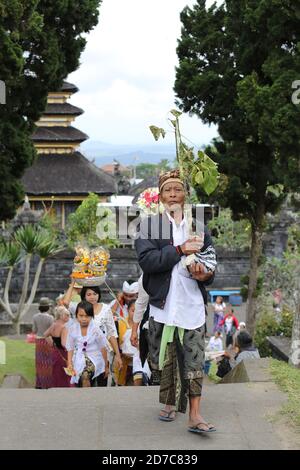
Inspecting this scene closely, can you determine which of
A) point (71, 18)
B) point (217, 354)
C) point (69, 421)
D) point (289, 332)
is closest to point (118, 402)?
point (69, 421)

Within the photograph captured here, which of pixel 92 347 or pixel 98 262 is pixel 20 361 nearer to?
pixel 98 262

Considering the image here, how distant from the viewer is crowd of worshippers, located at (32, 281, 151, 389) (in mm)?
7430

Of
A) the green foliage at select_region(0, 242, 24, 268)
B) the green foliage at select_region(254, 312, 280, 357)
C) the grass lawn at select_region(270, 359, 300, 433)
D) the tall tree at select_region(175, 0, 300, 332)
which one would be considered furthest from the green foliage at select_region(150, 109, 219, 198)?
the green foliage at select_region(0, 242, 24, 268)

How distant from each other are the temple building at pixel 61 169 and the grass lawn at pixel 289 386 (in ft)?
91.0

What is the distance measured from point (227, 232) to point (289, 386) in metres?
24.1

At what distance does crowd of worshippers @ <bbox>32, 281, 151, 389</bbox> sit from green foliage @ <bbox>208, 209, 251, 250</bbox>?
20.0m

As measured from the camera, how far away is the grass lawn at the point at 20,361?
9.60 m

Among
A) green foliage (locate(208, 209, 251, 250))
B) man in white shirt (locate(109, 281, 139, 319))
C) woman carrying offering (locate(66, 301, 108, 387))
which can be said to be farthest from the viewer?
green foliage (locate(208, 209, 251, 250))

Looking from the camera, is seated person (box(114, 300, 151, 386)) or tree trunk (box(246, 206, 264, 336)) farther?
tree trunk (box(246, 206, 264, 336))

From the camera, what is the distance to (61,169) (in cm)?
3562

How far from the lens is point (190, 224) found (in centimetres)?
536

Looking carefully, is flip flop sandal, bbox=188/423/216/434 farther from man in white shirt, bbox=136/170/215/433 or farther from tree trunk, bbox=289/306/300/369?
tree trunk, bbox=289/306/300/369

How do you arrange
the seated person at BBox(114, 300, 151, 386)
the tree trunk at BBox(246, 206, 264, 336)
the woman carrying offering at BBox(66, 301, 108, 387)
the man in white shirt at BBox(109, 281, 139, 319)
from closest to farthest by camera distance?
the woman carrying offering at BBox(66, 301, 108, 387) < the seated person at BBox(114, 300, 151, 386) < the man in white shirt at BBox(109, 281, 139, 319) < the tree trunk at BBox(246, 206, 264, 336)
